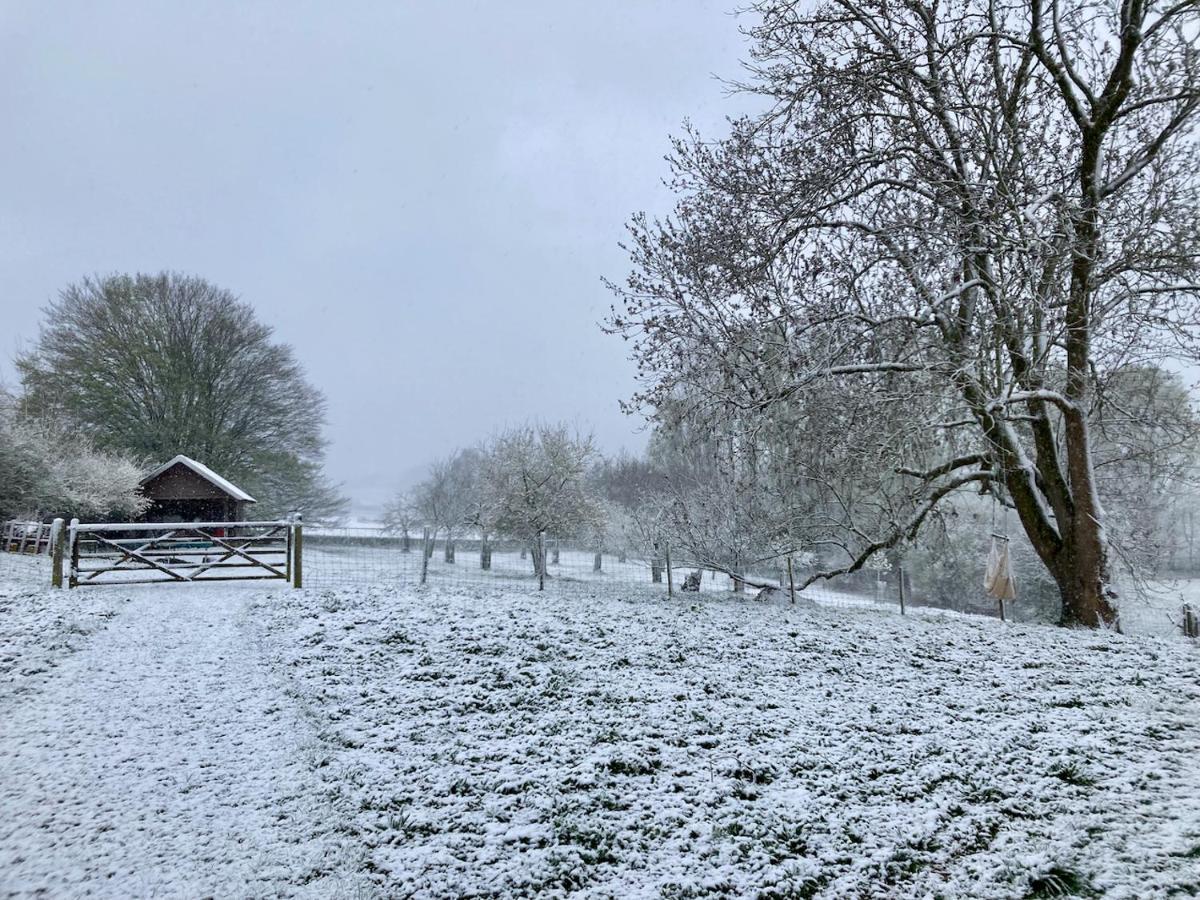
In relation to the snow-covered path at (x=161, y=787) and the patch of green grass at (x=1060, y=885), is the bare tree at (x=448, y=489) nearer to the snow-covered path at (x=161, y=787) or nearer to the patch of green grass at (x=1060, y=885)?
the snow-covered path at (x=161, y=787)

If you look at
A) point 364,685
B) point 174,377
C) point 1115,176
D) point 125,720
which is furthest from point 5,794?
point 174,377

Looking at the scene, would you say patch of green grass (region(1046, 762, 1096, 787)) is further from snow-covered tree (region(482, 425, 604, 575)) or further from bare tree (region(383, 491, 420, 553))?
bare tree (region(383, 491, 420, 553))

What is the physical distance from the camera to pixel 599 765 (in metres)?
3.96

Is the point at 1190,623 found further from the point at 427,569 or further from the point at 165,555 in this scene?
the point at 165,555

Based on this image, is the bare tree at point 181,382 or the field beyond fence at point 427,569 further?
the bare tree at point 181,382

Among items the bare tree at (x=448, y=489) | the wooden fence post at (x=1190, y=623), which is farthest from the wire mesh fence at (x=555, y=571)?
the bare tree at (x=448, y=489)

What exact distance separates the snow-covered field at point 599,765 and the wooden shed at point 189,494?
15.6 m

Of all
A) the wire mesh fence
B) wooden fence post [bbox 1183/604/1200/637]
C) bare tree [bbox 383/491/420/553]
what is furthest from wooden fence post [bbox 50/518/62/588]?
bare tree [bbox 383/491/420/553]

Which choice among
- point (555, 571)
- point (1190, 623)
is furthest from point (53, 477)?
point (1190, 623)

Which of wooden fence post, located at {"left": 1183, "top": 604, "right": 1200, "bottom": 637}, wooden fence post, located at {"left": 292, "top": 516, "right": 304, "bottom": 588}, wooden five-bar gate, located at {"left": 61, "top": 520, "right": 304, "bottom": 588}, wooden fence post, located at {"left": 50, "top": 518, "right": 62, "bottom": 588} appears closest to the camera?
wooden fence post, located at {"left": 50, "top": 518, "right": 62, "bottom": 588}

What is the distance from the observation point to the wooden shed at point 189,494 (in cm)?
2112

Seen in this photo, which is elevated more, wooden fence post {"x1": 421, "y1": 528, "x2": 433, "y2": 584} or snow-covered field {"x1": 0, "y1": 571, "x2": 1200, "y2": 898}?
wooden fence post {"x1": 421, "y1": 528, "x2": 433, "y2": 584}

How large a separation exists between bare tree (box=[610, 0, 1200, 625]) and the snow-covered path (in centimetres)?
625

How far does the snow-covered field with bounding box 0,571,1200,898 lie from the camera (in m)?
2.93
